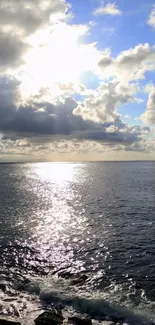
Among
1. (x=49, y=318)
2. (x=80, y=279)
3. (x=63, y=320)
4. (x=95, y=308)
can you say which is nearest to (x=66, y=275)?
(x=80, y=279)

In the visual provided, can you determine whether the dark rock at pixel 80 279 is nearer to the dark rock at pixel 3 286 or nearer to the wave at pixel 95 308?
the wave at pixel 95 308

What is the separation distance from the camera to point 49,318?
2047 centimetres

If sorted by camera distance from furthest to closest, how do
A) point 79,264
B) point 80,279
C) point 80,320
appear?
point 79,264 → point 80,279 → point 80,320

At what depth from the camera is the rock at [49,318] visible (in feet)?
66.2

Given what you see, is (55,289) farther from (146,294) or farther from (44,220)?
(44,220)

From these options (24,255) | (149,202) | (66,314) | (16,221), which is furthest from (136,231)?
(149,202)

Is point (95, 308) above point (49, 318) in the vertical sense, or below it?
below

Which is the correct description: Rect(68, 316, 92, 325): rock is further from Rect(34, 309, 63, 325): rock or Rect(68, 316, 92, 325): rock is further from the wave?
the wave

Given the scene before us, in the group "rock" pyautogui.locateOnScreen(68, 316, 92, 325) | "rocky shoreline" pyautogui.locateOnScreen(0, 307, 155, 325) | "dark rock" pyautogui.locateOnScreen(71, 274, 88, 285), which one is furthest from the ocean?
"rock" pyautogui.locateOnScreen(68, 316, 92, 325)

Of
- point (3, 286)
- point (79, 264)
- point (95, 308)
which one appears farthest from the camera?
point (79, 264)

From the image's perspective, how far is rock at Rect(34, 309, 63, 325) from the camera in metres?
20.2

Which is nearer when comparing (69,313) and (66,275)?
(69,313)

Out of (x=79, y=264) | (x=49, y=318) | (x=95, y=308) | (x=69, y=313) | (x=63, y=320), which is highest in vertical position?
(x=49, y=318)

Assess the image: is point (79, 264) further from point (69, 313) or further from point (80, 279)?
point (69, 313)
